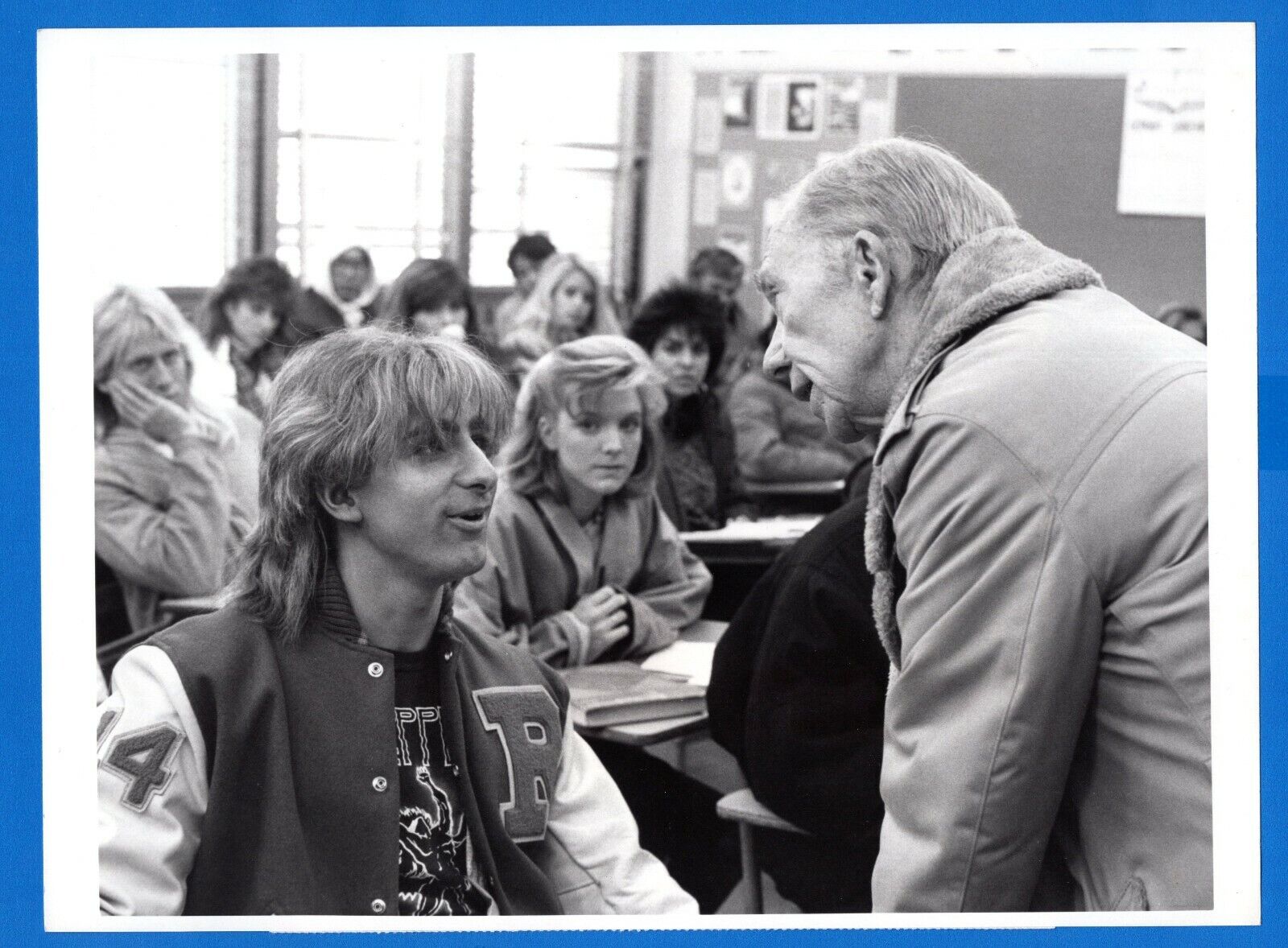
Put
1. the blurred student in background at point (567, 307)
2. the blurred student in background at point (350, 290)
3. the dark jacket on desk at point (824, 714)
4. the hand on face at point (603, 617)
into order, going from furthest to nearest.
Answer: the blurred student in background at point (350, 290) < the blurred student in background at point (567, 307) < the hand on face at point (603, 617) < the dark jacket on desk at point (824, 714)

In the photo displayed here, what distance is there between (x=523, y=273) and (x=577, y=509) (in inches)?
174

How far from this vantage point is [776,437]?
5973 mm

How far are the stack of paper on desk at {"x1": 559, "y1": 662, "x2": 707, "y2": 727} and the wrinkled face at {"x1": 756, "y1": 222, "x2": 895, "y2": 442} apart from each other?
1143 mm

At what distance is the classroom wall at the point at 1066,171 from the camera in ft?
20.8

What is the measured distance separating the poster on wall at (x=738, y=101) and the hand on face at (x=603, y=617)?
265cm

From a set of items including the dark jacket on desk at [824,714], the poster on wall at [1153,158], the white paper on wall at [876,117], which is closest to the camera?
the dark jacket on desk at [824,714]

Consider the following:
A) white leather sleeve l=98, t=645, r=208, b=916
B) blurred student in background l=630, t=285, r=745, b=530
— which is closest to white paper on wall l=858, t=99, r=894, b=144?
blurred student in background l=630, t=285, r=745, b=530

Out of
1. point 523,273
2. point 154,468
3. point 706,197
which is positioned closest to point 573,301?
point 523,273

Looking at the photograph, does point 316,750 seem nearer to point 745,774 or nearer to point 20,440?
point 20,440

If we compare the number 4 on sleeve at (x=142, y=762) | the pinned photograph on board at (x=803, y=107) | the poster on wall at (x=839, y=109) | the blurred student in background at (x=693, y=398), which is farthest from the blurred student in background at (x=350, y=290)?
the number 4 on sleeve at (x=142, y=762)

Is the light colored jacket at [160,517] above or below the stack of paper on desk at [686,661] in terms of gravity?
above

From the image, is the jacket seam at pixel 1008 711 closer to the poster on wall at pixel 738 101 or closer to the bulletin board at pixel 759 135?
the bulletin board at pixel 759 135

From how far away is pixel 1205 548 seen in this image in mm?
1439

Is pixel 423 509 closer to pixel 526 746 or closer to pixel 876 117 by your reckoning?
pixel 526 746
